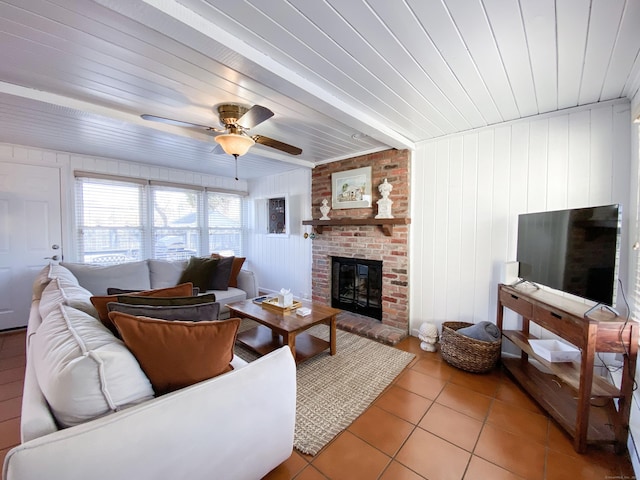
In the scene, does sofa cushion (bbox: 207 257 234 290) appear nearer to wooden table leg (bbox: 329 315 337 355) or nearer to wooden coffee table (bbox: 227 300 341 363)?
wooden coffee table (bbox: 227 300 341 363)

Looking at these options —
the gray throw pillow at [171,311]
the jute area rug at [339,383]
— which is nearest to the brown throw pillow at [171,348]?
the gray throw pillow at [171,311]

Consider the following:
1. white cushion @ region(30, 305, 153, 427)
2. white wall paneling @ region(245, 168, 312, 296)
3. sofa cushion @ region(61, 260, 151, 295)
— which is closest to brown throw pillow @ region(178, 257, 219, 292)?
sofa cushion @ region(61, 260, 151, 295)

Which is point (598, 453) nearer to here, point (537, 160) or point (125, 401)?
point (537, 160)

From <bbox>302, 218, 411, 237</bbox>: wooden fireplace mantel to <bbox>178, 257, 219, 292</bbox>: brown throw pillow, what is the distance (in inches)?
56.3

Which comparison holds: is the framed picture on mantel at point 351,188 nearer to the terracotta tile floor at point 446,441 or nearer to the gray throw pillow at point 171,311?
the terracotta tile floor at point 446,441

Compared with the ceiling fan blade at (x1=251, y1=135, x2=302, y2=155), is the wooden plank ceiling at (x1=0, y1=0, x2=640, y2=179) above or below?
above

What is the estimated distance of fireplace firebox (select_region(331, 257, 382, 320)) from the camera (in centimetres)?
341

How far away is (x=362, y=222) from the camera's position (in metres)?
3.26

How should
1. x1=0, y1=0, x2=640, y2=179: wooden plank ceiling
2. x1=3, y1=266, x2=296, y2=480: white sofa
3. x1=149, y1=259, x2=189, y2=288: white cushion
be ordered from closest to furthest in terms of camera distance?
1. x1=3, y1=266, x2=296, y2=480: white sofa
2. x1=0, y1=0, x2=640, y2=179: wooden plank ceiling
3. x1=149, y1=259, x2=189, y2=288: white cushion

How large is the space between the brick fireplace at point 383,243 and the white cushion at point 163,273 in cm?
200

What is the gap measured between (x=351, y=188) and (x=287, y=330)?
6.83ft

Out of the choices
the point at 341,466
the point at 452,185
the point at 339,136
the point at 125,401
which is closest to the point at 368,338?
the point at 341,466

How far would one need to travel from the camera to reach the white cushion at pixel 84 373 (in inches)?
33.5

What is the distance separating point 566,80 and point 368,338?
271cm
